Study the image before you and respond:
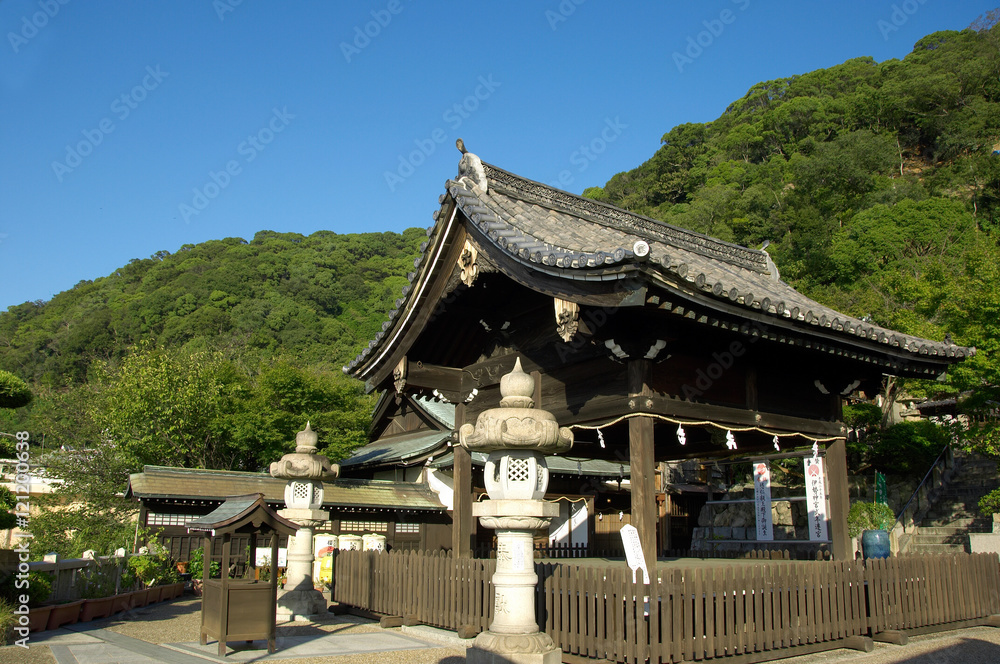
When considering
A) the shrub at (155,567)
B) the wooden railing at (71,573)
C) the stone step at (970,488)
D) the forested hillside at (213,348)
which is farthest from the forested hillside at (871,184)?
the forested hillside at (213,348)

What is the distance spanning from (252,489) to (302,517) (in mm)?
9473

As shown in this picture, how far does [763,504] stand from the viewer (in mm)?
17422

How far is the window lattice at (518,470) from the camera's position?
7.07 metres

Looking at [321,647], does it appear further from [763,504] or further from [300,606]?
[763,504]

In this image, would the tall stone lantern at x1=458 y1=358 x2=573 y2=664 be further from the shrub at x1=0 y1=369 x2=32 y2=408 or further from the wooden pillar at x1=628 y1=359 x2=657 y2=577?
the shrub at x1=0 y1=369 x2=32 y2=408

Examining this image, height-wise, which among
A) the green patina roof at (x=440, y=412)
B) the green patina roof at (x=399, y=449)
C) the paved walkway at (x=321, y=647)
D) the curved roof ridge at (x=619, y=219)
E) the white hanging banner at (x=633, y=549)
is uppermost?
the curved roof ridge at (x=619, y=219)

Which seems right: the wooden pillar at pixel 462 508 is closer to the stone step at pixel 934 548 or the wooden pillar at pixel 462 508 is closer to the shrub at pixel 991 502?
the shrub at pixel 991 502

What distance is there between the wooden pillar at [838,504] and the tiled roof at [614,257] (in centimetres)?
190

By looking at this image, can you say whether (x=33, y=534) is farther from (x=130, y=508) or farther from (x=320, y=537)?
(x=320, y=537)

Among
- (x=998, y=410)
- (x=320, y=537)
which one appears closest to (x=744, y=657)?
(x=998, y=410)

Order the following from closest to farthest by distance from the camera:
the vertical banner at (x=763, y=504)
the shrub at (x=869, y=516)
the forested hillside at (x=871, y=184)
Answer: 1. the vertical banner at (x=763, y=504)
2. the shrub at (x=869, y=516)
3. the forested hillside at (x=871, y=184)

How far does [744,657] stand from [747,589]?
728mm

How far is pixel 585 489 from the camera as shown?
76.6ft

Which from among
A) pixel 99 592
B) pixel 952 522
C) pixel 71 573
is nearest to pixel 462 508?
pixel 99 592
